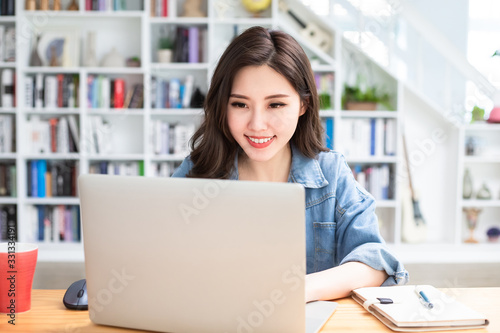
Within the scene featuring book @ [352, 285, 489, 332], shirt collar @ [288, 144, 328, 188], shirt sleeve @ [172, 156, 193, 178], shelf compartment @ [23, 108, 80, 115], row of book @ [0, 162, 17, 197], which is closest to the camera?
book @ [352, 285, 489, 332]

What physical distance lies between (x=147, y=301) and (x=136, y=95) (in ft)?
10.3

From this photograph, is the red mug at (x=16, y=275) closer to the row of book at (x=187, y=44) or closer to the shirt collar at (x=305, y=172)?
the shirt collar at (x=305, y=172)

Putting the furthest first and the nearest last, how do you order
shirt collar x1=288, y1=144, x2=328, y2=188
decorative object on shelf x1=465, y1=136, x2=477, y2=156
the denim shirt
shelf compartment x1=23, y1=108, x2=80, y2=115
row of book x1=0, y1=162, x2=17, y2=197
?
decorative object on shelf x1=465, y1=136, x2=477, y2=156 → row of book x1=0, y1=162, x2=17, y2=197 → shelf compartment x1=23, y1=108, x2=80, y2=115 → shirt collar x1=288, y1=144, x2=328, y2=188 → the denim shirt

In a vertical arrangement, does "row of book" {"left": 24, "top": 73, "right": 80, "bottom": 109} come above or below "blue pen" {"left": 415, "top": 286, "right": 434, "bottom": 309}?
above

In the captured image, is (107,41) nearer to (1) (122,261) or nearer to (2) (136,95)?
(2) (136,95)

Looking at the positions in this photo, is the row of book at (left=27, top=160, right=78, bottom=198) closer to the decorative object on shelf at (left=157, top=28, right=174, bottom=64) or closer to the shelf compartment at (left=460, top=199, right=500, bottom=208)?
the decorative object on shelf at (left=157, top=28, right=174, bottom=64)

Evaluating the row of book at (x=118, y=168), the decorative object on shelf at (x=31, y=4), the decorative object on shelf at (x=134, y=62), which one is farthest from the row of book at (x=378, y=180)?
the decorative object on shelf at (x=31, y=4)

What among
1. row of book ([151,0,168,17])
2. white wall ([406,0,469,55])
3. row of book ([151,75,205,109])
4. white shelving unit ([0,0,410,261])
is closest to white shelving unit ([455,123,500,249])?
white shelving unit ([0,0,410,261])

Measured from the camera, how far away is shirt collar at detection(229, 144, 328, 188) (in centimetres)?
142

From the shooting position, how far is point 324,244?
1.40 metres

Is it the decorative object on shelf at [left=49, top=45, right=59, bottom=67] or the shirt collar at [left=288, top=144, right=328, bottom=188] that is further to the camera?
the decorative object on shelf at [left=49, top=45, right=59, bottom=67]

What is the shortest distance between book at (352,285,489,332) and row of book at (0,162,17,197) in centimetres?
→ 338

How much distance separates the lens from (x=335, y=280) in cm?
107

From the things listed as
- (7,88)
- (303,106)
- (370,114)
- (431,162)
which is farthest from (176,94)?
(303,106)
